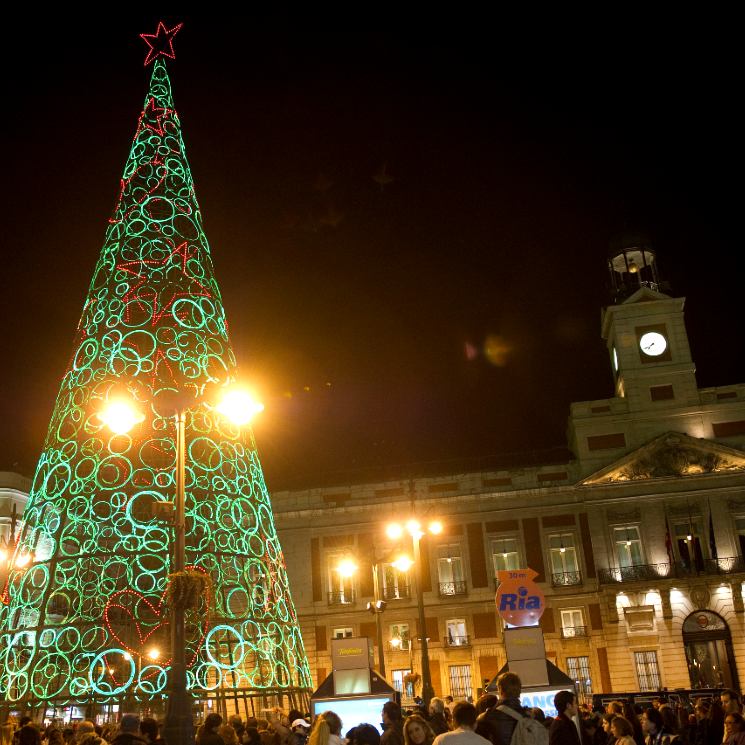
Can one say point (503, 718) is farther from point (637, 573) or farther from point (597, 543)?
point (597, 543)

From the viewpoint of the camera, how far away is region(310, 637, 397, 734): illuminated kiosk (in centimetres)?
1372

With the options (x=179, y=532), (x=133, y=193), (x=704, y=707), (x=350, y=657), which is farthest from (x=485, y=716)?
(x=133, y=193)

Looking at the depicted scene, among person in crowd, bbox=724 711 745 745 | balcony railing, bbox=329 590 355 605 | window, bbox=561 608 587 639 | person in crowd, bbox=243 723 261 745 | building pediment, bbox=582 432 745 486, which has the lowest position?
person in crowd, bbox=724 711 745 745

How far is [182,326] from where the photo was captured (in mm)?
16719

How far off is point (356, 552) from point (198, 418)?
92.0 ft

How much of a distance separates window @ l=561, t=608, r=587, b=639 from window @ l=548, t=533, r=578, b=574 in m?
1.94

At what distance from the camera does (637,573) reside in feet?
134

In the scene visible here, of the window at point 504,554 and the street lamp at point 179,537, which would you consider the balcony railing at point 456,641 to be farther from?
the street lamp at point 179,537

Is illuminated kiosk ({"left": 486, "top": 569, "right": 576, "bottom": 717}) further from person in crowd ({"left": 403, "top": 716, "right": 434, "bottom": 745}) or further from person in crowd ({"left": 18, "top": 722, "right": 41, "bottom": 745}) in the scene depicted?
person in crowd ({"left": 18, "top": 722, "right": 41, "bottom": 745})

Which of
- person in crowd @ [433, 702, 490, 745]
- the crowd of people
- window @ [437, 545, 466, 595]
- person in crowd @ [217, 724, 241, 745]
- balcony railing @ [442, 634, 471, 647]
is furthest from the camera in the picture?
window @ [437, 545, 466, 595]

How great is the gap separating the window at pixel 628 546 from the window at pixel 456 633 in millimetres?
8031

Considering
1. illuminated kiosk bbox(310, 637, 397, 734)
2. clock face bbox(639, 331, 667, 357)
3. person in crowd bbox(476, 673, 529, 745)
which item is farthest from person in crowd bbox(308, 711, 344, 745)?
clock face bbox(639, 331, 667, 357)

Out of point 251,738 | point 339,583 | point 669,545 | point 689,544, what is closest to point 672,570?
point 669,545

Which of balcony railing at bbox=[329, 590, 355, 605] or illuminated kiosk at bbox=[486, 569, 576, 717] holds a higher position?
balcony railing at bbox=[329, 590, 355, 605]
